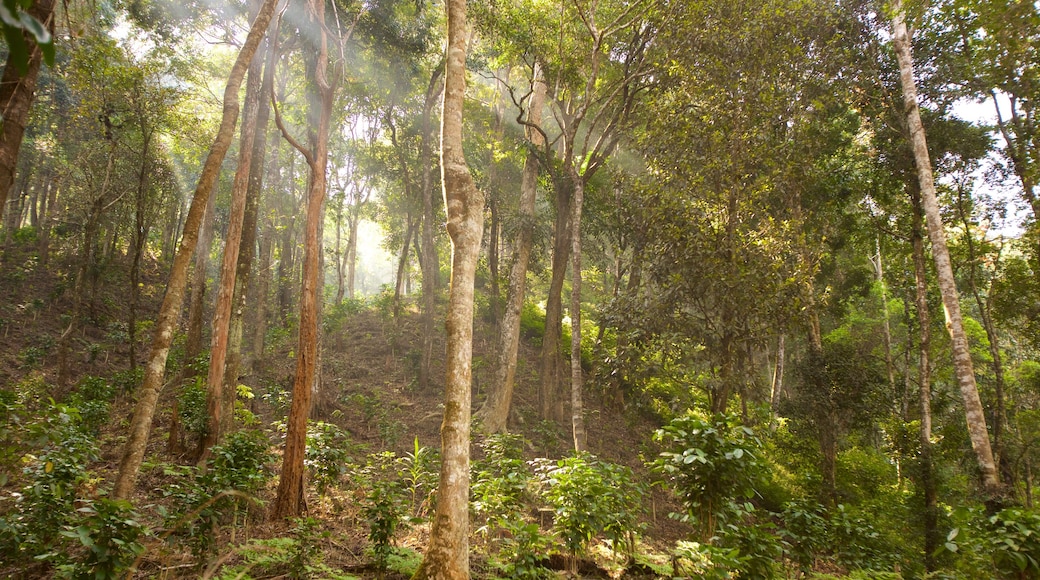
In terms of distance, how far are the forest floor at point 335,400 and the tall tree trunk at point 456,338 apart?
109cm

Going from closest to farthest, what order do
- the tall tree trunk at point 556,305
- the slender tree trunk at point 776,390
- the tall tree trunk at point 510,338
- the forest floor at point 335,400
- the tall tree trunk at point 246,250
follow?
the forest floor at point 335,400 < the tall tree trunk at point 246,250 < the tall tree trunk at point 510,338 < the tall tree trunk at point 556,305 < the slender tree trunk at point 776,390

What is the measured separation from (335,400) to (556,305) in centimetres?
701

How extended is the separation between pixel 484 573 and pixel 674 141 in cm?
822

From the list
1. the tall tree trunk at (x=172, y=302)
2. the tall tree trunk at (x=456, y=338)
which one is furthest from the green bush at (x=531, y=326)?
the tall tree trunk at (x=456, y=338)

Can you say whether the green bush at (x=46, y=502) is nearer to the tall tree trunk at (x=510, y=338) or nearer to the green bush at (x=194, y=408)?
the green bush at (x=194, y=408)

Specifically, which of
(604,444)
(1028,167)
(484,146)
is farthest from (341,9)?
(1028,167)

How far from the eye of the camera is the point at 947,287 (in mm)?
9773

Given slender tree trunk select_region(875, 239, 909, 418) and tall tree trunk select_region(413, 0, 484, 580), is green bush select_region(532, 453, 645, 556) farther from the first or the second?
slender tree trunk select_region(875, 239, 909, 418)

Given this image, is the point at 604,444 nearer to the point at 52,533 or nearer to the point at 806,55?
the point at 806,55

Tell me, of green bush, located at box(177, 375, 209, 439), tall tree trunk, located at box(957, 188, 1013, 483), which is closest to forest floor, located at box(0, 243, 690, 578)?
green bush, located at box(177, 375, 209, 439)

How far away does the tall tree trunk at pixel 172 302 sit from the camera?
481 centimetres

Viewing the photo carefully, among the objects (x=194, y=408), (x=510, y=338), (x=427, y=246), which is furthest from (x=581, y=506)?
(x=427, y=246)

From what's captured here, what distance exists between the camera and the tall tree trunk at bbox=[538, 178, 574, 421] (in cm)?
1311

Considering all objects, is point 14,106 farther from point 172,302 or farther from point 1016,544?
point 1016,544
